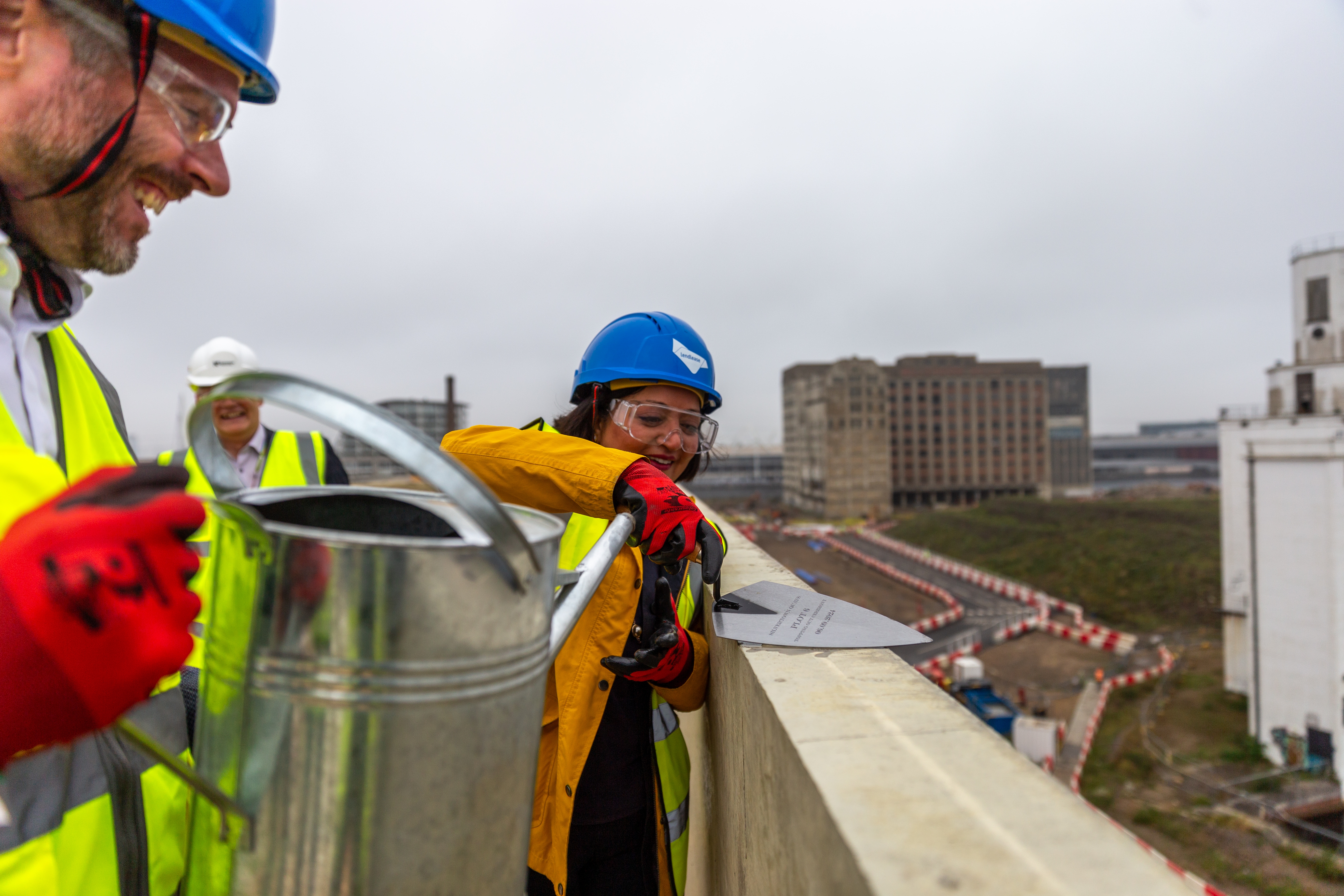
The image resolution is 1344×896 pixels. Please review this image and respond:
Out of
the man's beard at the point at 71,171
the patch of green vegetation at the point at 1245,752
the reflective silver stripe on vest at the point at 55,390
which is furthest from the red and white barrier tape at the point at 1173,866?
the patch of green vegetation at the point at 1245,752

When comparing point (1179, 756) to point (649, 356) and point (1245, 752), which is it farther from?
point (649, 356)

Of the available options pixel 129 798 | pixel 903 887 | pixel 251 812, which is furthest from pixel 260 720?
pixel 903 887

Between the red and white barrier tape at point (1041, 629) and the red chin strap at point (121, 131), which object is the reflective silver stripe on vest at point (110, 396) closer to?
the red chin strap at point (121, 131)

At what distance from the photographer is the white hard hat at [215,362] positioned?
5363 mm

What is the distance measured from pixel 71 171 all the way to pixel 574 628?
65.4 inches

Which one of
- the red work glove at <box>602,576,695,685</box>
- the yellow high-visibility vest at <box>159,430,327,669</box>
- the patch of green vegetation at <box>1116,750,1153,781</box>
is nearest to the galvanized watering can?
the red work glove at <box>602,576,695,685</box>

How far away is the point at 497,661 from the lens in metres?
0.99

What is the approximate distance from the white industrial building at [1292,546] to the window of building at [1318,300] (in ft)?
0.13

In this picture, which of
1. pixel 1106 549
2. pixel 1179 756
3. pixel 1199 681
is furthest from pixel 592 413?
pixel 1106 549

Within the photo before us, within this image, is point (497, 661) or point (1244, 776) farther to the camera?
point (1244, 776)

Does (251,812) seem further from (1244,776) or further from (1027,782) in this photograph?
(1244,776)

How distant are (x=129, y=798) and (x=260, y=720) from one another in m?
0.62

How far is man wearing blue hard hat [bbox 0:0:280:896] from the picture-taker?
0.85 meters

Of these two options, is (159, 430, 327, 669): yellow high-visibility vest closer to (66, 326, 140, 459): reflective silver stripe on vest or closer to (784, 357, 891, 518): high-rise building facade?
(66, 326, 140, 459): reflective silver stripe on vest
